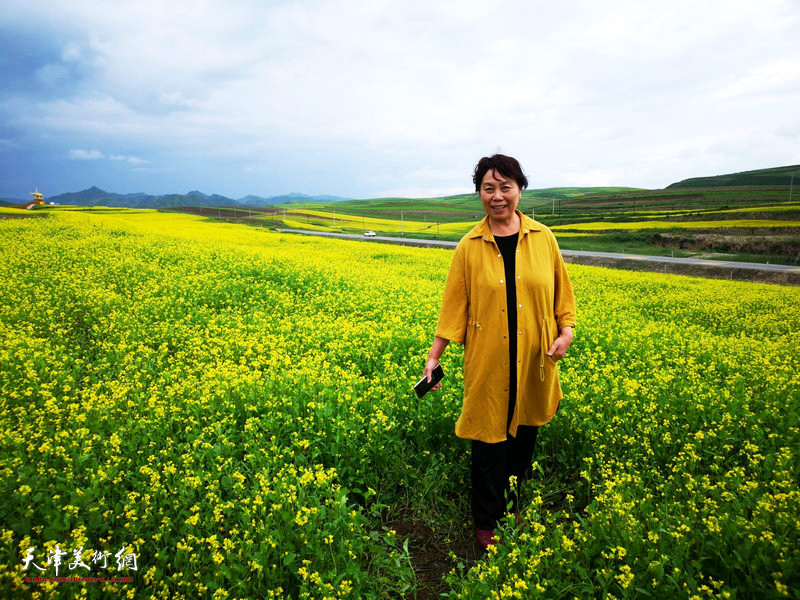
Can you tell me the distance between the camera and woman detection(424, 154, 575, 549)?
128 inches

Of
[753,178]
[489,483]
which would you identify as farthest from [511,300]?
[753,178]

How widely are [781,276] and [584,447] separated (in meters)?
25.0

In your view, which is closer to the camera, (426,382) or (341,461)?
(426,382)

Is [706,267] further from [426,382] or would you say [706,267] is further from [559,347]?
[426,382]

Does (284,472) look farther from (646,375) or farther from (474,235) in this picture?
(646,375)

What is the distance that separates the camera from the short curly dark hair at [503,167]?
10.2 ft

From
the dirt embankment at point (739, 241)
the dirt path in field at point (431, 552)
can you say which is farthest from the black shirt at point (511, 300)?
the dirt embankment at point (739, 241)

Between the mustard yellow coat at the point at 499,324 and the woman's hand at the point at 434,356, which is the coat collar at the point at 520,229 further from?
the woman's hand at the point at 434,356

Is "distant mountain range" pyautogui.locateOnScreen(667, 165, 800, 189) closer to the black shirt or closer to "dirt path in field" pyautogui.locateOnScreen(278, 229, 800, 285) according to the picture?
"dirt path in field" pyautogui.locateOnScreen(278, 229, 800, 285)

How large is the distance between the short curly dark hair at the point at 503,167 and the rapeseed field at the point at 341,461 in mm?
2447

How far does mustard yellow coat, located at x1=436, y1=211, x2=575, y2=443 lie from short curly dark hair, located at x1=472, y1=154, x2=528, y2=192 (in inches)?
15.3

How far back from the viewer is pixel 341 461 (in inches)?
152

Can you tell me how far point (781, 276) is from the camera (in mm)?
21250

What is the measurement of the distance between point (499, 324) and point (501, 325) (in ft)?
0.06
